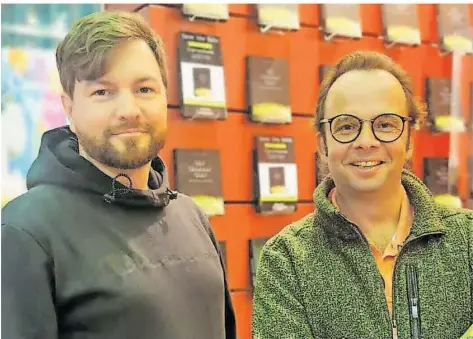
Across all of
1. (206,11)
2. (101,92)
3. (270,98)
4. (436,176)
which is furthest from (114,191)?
(436,176)

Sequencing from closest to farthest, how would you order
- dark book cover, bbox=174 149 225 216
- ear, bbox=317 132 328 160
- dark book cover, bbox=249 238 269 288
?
ear, bbox=317 132 328 160 < dark book cover, bbox=174 149 225 216 < dark book cover, bbox=249 238 269 288

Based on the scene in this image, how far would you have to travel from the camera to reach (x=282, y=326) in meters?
1.36

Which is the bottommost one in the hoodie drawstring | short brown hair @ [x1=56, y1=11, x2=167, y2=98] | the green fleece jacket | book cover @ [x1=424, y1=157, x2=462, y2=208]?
the green fleece jacket

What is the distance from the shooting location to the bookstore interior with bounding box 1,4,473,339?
7.22 feet

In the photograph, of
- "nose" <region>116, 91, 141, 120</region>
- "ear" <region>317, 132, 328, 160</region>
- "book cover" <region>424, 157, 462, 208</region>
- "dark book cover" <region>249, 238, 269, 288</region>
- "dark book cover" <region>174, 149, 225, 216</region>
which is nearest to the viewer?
"nose" <region>116, 91, 141, 120</region>

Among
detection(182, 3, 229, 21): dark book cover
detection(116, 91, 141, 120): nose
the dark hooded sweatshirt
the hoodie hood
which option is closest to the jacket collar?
the dark hooded sweatshirt

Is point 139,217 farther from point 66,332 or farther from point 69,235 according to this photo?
point 66,332

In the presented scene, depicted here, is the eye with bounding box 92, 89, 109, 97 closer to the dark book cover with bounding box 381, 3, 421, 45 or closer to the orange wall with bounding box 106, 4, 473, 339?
the orange wall with bounding box 106, 4, 473, 339

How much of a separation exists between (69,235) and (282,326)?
0.47 metres

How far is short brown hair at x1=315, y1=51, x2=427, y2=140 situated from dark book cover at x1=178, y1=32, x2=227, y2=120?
73cm

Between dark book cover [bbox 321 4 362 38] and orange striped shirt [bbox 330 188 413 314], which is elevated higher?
dark book cover [bbox 321 4 362 38]

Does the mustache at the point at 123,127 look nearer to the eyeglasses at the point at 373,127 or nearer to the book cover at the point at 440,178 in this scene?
the eyeglasses at the point at 373,127

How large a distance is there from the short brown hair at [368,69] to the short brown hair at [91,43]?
0.43m

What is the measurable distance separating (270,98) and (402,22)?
0.66m
